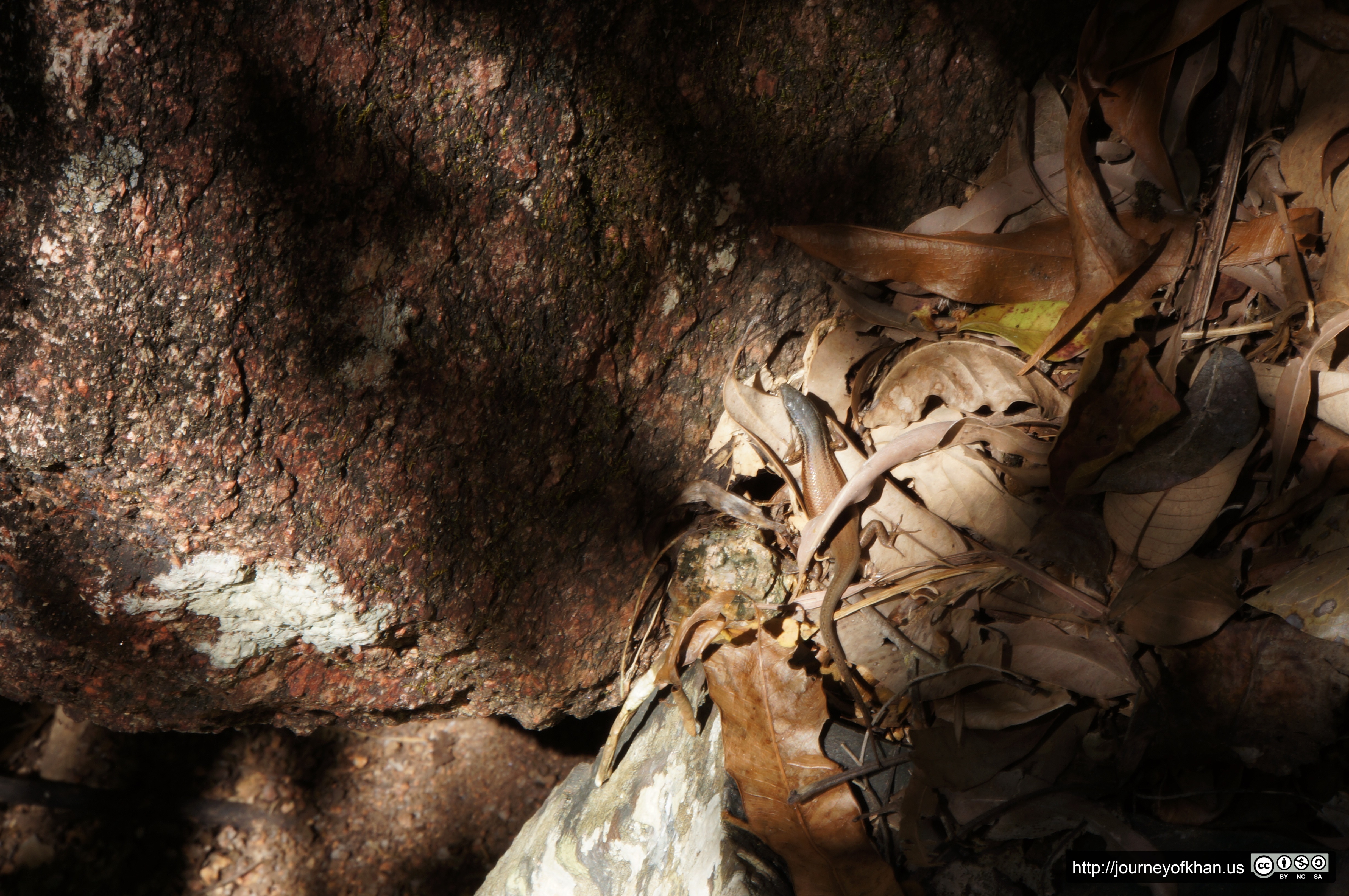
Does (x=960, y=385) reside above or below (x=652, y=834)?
above

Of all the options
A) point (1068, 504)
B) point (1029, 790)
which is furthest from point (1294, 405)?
point (1029, 790)

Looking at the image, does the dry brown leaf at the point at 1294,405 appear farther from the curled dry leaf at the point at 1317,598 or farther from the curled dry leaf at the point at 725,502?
the curled dry leaf at the point at 725,502

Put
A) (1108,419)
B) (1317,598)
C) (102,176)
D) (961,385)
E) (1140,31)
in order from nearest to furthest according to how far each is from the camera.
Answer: (102,176) < (1317,598) < (1108,419) < (1140,31) < (961,385)

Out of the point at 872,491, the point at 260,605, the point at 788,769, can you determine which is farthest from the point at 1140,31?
the point at 260,605

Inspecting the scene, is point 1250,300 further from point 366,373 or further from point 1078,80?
point 366,373

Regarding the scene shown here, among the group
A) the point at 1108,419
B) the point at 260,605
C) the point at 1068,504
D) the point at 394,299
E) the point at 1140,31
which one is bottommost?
the point at 260,605

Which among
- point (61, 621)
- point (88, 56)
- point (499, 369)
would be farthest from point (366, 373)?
point (61, 621)

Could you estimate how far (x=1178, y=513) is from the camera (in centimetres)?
148

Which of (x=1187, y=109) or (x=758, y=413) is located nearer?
(x=1187, y=109)

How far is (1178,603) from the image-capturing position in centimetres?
140

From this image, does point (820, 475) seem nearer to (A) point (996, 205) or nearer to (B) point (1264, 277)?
(A) point (996, 205)

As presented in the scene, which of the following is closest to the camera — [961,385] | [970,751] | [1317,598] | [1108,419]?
[1317,598]

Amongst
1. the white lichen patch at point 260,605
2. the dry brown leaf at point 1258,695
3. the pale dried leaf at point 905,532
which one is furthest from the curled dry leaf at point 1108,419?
the white lichen patch at point 260,605

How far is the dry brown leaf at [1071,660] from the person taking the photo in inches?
55.8
